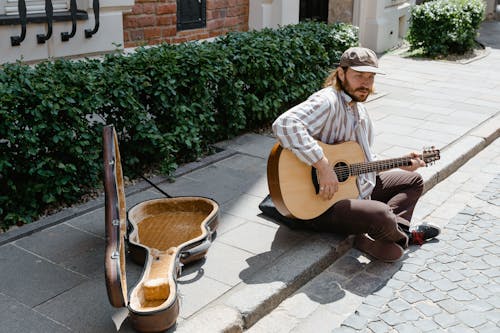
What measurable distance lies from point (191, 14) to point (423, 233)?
430 centimetres

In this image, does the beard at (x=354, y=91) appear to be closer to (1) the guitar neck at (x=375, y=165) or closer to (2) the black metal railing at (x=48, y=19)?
(1) the guitar neck at (x=375, y=165)

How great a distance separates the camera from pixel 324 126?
4438 mm

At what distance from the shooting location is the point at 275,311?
3959mm

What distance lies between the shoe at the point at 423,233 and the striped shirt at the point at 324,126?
1.70ft

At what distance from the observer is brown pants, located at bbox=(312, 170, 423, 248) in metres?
4.32

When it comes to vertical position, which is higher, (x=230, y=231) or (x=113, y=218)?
(x=113, y=218)

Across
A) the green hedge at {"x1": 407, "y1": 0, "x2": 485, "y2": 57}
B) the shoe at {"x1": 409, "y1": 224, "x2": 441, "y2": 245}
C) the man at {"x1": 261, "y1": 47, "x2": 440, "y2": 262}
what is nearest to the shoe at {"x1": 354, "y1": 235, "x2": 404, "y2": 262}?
the man at {"x1": 261, "y1": 47, "x2": 440, "y2": 262}

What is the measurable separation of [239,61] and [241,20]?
8.47 ft

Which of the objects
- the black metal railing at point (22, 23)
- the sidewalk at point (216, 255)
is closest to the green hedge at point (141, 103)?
the sidewalk at point (216, 255)

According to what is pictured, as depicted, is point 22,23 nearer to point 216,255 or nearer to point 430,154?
point 216,255

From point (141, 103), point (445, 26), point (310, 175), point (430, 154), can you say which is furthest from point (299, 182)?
point (445, 26)

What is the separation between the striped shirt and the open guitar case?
2.60 feet

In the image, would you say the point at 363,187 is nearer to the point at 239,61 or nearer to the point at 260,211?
the point at 260,211

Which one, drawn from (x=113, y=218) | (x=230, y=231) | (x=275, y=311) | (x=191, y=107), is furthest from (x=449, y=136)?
(x=113, y=218)
